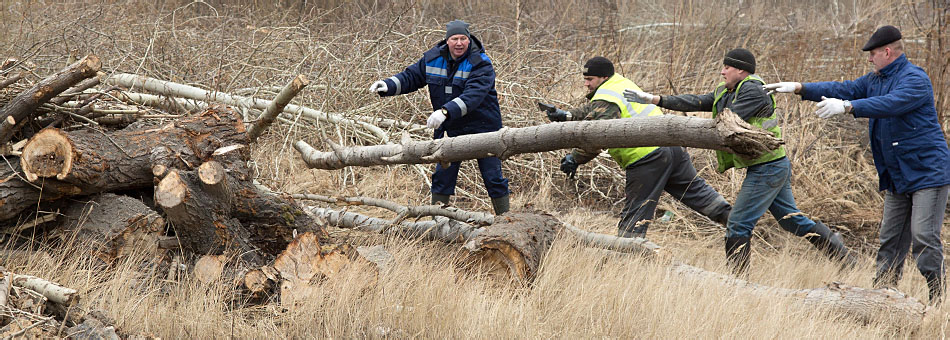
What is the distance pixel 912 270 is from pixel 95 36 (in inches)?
332

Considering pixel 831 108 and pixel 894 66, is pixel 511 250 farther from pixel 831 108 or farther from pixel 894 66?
pixel 894 66

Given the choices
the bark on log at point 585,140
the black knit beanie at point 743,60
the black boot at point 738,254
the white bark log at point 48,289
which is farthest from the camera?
the black boot at point 738,254

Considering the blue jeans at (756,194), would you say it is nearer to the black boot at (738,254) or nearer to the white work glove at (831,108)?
the black boot at (738,254)

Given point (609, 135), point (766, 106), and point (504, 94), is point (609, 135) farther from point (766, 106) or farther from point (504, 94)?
point (504, 94)

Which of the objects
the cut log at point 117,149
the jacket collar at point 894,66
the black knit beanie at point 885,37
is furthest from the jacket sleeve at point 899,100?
the cut log at point 117,149

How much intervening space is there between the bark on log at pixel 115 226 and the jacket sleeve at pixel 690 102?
3562 mm

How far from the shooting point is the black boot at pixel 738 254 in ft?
16.2

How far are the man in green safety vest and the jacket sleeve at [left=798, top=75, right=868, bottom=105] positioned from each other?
3.13 ft

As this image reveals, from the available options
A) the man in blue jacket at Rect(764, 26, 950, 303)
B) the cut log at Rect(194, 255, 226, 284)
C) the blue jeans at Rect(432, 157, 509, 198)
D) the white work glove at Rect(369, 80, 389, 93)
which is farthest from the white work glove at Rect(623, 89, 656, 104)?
the cut log at Rect(194, 255, 226, 284)

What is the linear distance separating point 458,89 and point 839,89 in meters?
2.71

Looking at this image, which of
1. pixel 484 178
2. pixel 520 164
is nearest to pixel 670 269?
pixel 484 178

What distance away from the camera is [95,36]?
8078 mm

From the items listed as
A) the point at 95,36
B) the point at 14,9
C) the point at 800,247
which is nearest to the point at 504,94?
the point at 800,247

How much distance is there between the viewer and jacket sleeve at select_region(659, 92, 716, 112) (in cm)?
529
